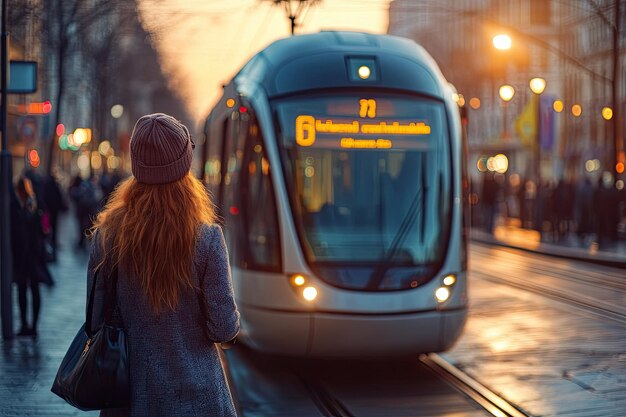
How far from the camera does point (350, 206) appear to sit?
9.71 meters

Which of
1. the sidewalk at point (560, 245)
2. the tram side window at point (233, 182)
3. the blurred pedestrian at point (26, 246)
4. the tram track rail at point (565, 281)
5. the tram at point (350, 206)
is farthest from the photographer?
the sidewalk at point (560, 245)

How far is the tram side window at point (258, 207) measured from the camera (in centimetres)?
977

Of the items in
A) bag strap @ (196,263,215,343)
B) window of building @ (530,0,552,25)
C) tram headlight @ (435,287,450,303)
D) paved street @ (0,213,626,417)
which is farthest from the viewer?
window of building @ (530,0,552,25)

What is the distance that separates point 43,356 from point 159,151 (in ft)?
23.9

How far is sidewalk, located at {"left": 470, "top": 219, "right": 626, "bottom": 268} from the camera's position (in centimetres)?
2448

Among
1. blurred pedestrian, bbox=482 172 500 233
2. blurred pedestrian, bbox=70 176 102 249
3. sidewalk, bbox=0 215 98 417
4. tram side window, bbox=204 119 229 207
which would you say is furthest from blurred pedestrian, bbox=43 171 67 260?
blurred pedestrian, bbox=482 172 500 233

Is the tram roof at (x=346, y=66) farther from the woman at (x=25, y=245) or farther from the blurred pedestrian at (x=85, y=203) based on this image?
the blurred pedestrian at (x=85, y=203)

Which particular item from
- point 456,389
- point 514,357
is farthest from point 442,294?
point 514,357

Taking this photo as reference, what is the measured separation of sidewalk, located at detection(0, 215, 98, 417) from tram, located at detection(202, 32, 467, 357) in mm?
1816

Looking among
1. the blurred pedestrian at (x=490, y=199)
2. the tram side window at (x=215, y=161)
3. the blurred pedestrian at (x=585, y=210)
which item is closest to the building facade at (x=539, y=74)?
the blurred pedestrian at (x=490, y=199)

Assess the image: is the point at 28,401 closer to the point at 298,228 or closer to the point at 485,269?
the point at 298,228

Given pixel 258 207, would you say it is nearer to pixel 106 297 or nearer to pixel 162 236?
pixel 106 297

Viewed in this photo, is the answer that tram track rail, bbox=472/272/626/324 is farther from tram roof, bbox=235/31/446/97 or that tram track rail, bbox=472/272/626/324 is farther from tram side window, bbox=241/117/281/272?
tram side window, bbox=241/117/281/272

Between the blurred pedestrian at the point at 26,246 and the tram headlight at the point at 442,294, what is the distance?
4599 millimetres
